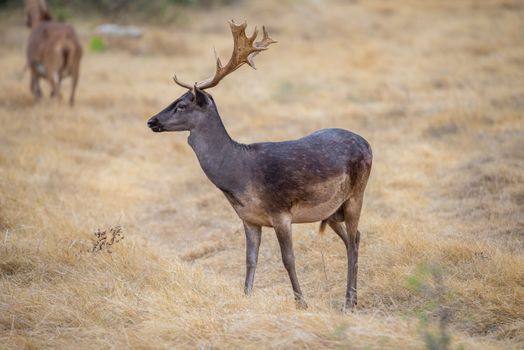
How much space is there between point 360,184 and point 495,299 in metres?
1.52

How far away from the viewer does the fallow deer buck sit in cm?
625

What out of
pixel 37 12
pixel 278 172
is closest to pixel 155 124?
pixel 278 172

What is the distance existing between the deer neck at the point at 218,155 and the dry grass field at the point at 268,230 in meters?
0.92

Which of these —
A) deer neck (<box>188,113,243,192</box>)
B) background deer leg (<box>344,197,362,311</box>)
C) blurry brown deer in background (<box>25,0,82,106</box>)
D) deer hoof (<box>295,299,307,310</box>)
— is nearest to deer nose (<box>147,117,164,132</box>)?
deer neck (<box>188,113,243,192</box>)

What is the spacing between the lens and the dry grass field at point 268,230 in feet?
18.2

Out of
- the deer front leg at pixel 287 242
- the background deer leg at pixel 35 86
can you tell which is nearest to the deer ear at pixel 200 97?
the deer front leg at pixel 287 242

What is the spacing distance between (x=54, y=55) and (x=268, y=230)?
21.8 feet

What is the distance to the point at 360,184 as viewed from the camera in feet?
22.3

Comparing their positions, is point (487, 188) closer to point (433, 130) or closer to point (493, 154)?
point (493, 154)

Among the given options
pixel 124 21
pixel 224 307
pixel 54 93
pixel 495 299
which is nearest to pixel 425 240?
pixel 495 299

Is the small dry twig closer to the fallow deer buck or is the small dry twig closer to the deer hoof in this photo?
the fallow deer buck

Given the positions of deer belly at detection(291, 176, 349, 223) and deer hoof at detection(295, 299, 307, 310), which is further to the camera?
deer belly at detection(291, 176, 349, 223)

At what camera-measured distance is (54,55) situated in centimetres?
1361

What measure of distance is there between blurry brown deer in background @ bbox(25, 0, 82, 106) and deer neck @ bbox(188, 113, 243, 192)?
779 centimetres
